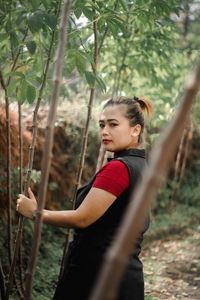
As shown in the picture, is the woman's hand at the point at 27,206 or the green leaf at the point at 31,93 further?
the green leaf at the point at 31,93

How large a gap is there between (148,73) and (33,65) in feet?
→ 5.95

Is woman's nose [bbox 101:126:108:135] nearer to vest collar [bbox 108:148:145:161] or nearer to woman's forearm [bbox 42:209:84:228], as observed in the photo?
vest collar [bbox 108:148:145:161]

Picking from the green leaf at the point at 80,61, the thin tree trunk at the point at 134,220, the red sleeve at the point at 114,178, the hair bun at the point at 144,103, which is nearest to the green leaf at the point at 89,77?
the green leaf at the point at 80,61

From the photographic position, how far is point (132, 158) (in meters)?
1.80

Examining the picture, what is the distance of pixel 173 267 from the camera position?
17.4ft

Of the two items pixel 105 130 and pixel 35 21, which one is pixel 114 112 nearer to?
pixel 105 130

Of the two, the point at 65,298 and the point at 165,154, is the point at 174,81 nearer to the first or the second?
the point at 65,298

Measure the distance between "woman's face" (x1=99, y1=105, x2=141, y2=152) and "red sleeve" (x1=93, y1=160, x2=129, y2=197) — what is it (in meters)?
0.18

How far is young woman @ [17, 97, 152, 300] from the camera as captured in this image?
1.61m

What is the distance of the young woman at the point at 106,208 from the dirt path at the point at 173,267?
2.19m

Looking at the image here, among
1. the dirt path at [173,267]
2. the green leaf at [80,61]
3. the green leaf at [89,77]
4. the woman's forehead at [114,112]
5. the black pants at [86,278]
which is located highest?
the green leaf at [80,61]

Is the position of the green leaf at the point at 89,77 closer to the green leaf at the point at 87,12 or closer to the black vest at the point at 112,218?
the green leaf at the point at 87,12

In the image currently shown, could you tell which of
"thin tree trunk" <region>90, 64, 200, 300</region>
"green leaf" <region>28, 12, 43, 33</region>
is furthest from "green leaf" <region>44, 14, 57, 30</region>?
"thin tree trunk" <region>90, 64, 200, 300</region>

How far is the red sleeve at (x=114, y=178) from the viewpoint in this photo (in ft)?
5.33
